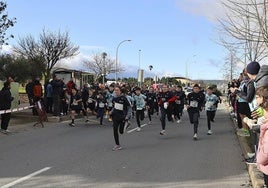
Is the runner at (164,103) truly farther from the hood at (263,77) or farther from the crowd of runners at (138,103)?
the hood at (263,77)

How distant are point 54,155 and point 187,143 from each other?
4208mm

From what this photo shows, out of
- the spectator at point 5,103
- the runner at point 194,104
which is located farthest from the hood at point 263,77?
the spectator at point 5,103

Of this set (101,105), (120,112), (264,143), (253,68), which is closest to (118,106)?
(120,112)

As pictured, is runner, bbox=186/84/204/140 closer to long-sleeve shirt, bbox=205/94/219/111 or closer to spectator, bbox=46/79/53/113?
long-sleeve shirt, bbox=205/94/219/111

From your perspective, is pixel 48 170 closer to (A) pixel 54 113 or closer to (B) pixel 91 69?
(A) pixel 54 113

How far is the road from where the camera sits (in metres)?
8.09

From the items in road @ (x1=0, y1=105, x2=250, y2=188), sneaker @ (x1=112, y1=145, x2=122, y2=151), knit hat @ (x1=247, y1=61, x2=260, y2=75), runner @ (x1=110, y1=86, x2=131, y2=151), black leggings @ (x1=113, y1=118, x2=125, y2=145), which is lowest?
road @ (x1=0, y1=105, x2=250, y2=188)

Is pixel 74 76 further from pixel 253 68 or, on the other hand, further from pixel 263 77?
pixel 263 77

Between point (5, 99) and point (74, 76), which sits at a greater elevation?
point (74, 76)

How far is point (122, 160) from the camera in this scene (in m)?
10.4

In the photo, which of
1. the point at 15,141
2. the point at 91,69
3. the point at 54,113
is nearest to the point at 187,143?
the point at 15,141

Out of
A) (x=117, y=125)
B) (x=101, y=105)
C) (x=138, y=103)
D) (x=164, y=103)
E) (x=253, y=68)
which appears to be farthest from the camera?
(x=101, y=105)

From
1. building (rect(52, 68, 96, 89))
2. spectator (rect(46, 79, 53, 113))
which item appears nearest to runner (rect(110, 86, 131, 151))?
spectator (rect(46, 79, 53, 113))

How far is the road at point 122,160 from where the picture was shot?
318 inches
